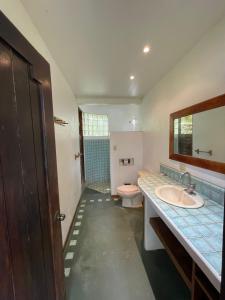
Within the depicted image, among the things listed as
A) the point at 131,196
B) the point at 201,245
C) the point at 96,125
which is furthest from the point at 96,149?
the point at 201,245

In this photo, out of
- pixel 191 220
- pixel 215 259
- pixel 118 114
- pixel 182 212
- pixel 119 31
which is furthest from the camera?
pixel 118 114

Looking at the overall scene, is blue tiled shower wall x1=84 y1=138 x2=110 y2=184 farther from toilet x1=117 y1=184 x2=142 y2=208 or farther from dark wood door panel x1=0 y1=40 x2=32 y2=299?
dark wood door panel x1=0 y1=40 x2=32 y2=299

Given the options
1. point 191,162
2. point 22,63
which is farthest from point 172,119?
point 22,63

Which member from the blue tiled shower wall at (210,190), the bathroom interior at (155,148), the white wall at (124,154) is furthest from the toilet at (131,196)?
the blue tiled shower wall at (210,190)

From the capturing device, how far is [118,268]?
5.39ft

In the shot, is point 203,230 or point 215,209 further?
point 215,209

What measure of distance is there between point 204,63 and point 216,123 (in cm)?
60

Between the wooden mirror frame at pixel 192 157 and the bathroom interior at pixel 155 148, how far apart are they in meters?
0.01

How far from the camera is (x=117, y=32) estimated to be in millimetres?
1340

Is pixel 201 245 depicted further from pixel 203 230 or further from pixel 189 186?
pixel 189 186

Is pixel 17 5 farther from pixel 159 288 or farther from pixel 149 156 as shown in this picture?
pixel 149 156

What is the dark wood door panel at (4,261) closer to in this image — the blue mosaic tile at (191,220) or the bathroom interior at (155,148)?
the bathroom interior at (155,148)

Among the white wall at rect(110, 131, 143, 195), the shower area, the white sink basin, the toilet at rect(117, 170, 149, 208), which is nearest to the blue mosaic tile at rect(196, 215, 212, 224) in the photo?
the white sink basin

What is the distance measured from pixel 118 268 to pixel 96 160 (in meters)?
3.17
